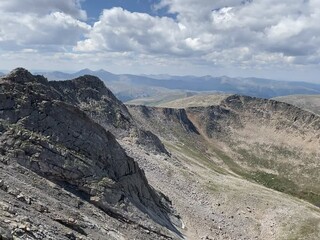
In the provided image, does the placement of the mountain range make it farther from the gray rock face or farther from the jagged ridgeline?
the gray rock face

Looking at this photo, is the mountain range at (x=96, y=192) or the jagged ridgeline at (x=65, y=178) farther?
the mountain range at (x=96, y=192)

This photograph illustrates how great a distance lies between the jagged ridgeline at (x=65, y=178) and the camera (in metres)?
35.8

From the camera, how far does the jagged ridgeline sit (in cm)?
3584

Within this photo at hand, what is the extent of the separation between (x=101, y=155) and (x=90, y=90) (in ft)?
240

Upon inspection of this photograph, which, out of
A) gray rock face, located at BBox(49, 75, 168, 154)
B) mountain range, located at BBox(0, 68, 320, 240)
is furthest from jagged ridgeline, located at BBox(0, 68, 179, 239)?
gray rock face, located at BBox(49, 75, 168, 154)

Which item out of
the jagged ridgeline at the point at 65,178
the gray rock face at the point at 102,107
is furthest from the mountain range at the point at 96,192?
the gray rock face at the point at 102,107

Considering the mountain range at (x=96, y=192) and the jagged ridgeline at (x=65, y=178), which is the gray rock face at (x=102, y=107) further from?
the jagged ridgeline at (x=65, y=178)

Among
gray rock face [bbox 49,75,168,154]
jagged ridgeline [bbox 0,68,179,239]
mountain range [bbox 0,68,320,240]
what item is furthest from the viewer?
gray rock face [bbox 49,75,168,154]

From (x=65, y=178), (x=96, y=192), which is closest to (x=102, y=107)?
(x=96, y=192)

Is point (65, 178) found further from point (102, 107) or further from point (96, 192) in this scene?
point (102, 107)

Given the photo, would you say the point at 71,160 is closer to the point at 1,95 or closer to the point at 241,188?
the point at 1,95

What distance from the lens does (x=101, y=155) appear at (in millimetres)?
56594

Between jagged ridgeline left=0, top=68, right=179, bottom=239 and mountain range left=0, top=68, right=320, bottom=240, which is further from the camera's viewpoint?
mountain range left=0, top=68, right=320, bottom=240

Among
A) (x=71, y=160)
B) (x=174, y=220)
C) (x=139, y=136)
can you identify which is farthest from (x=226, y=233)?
(x=139, y=136)
